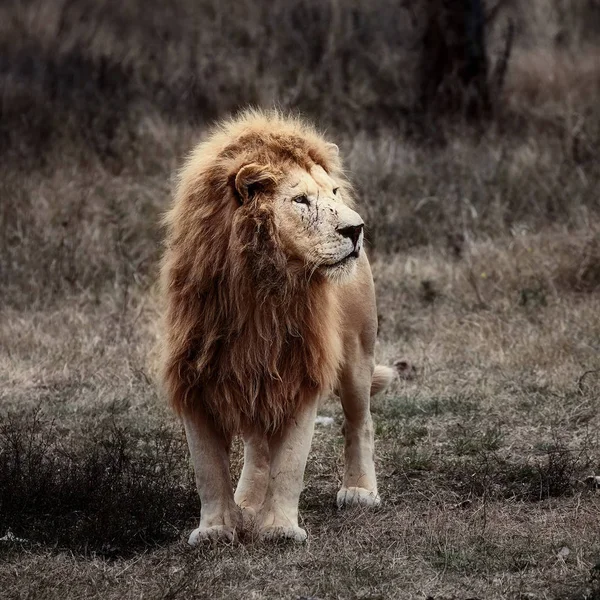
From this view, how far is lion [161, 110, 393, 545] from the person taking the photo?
4691 millimetres

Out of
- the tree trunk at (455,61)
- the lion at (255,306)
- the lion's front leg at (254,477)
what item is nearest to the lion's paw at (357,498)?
the lion's front leg at (254,477)

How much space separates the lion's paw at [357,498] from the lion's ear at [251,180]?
1.46 metres

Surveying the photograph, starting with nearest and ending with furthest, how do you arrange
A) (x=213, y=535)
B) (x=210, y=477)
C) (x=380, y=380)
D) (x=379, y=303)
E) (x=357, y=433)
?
(x=213, y=535), (x=210, y=477), (x=357, y=433), (x=380, y=380), (x=379, y=303)

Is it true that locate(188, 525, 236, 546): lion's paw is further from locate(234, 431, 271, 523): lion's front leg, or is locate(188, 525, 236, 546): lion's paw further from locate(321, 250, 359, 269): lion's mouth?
locate(321, 250, 359, 269): lion's mouth

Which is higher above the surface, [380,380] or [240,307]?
[240,307]

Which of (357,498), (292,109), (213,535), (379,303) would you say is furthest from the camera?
(292,109)

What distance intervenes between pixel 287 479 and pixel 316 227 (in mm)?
995

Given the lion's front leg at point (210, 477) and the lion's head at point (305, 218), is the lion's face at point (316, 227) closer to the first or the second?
the lion's head at point (305, 218)

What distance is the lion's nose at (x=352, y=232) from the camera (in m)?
4.64

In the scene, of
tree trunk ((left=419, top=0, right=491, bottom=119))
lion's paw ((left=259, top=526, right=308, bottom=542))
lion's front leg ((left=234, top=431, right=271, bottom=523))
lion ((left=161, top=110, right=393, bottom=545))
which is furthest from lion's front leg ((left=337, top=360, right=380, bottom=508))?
tree trunk ((left=419, top=0, right=491, bottom=119))

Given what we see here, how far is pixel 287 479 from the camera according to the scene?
4766 mm

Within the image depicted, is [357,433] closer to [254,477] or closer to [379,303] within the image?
[254,477]

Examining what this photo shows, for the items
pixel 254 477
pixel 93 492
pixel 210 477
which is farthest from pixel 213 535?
pixel 93 492

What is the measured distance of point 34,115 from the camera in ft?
39.3
